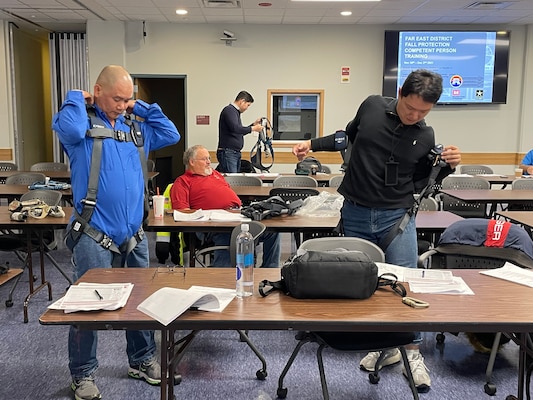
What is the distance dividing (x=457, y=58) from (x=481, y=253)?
684 cm

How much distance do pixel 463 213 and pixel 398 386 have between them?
10.8 feet

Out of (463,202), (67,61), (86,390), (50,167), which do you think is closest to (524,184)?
(463,202)

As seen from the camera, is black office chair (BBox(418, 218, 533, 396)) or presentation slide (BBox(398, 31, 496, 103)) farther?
presentation slide (BBox(398, 31, 496, 103))

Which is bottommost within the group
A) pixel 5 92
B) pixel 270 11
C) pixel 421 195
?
pixel 421 195

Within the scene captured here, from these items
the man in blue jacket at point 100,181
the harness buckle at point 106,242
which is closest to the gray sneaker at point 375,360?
the man in blue jacket at point 100,181

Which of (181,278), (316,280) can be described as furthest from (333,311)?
(181,278)

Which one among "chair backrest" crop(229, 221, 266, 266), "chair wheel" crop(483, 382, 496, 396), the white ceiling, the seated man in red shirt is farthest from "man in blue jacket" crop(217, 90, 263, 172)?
"chair wheel" crop(483, 382, 496, 396)

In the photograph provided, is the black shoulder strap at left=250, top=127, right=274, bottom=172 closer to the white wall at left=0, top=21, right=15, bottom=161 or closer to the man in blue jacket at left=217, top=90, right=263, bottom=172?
the man in blue jacket at left=217, top=90, right=263, bottom=172

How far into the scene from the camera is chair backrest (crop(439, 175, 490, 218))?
5.47 m

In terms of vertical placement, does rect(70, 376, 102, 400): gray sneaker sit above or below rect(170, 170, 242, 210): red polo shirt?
below

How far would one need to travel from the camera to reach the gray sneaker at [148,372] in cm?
267

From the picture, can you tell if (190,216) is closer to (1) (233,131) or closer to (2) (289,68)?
(1) (233,131)

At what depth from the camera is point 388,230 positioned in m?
2.66

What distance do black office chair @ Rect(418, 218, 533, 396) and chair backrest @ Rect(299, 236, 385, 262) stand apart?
2.06 ft
